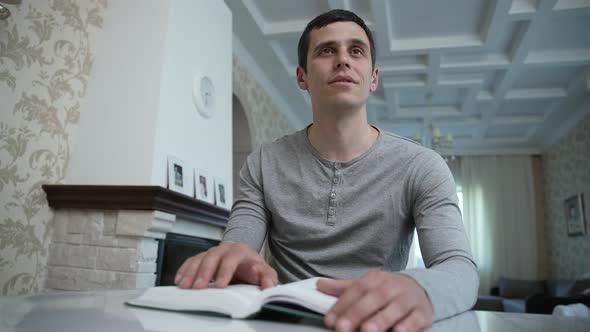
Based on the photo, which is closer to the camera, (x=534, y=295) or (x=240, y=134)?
(x=534, y=295)

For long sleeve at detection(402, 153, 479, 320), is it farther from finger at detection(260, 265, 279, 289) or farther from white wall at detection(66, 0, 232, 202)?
white wall at detection(66, 0, 232, 202)

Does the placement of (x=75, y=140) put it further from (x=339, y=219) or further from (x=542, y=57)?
(x=542, y=57)

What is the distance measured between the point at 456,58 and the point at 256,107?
2.02 meters

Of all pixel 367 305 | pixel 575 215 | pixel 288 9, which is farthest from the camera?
pixel 575 215

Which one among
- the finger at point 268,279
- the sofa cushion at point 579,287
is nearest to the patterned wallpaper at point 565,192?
the sofa cushion at point 579,287

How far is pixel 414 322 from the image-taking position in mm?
501

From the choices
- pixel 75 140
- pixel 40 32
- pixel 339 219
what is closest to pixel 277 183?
pixel 339 219

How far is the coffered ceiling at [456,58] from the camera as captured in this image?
3.35 metres

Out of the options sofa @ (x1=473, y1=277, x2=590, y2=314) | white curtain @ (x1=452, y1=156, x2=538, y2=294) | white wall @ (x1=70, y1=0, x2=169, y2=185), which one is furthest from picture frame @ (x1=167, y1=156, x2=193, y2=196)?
white curtain @ (x1=452, y1=156, x2=538, y2=294)

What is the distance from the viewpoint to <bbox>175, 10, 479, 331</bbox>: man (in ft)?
3.11

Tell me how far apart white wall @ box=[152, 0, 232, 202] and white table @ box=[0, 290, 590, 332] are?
1422mm

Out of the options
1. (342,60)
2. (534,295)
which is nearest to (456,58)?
(534,295)

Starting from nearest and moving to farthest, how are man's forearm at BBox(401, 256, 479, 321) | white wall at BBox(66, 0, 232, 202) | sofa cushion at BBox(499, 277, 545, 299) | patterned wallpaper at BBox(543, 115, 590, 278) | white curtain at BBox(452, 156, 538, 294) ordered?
1. man's forearm at BBox(401, 256, 479, 321)
2. white wall at BBox(66, 0, 232, 202)
3. patterned wallpaper at BBox(543, 115, 590, 278)
4. sofa cushion at BBox(499, 277, 545, 299)
5. white curtain at BBox(452, 156, 538, 294)

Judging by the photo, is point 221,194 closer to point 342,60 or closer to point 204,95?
Result: point 204,95
